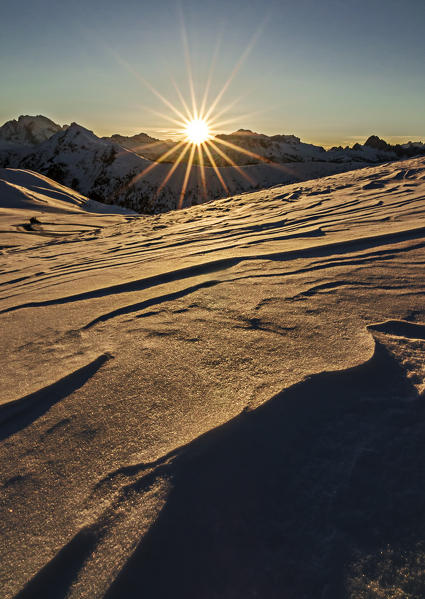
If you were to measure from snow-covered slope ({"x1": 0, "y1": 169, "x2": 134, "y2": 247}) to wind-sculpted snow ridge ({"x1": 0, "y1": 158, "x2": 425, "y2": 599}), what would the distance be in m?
5.17

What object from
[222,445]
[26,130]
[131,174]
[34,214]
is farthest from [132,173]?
[26,130]

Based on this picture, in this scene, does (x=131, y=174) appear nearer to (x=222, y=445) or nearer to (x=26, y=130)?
(x=222, y=445)

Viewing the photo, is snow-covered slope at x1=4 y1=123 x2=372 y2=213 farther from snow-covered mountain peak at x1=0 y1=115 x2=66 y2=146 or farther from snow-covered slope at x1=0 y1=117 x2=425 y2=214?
snow-covered mountain peak at x1=0 y1=115 x2=66 y2=146

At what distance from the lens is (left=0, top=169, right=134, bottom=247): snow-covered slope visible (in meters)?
6.24

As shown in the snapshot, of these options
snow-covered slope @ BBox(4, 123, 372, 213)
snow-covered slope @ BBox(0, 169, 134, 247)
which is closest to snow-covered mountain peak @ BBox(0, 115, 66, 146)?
snow-covered slope @ BBox(4, 123, 372, 213)

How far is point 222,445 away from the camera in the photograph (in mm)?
745

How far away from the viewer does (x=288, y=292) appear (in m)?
1.53

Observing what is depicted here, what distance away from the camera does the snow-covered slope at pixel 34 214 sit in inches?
246

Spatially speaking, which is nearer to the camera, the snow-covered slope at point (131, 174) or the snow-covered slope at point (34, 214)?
the snow-covered slope at point (34, 214)

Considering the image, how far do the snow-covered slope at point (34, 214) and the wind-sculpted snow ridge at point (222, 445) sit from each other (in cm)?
517

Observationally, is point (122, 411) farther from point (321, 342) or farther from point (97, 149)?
point (97, 149)

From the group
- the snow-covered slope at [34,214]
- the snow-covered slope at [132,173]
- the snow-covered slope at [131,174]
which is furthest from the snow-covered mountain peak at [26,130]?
the snow-covered slope at [34,214]

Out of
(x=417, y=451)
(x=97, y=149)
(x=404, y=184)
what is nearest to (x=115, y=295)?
(x=417, y=451)

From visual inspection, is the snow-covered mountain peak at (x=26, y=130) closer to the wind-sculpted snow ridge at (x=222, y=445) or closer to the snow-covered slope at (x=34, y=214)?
the snow-covered slope at (x=34, y=214)
